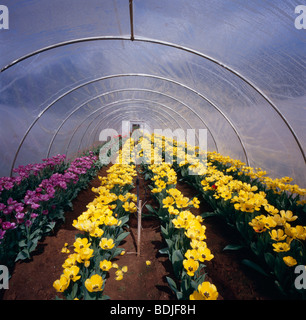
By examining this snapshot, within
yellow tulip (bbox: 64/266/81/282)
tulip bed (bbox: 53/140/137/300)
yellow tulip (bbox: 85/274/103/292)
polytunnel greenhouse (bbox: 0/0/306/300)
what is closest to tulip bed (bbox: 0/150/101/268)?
polytunnel greenhouse (bbox: 0/0/306/300)

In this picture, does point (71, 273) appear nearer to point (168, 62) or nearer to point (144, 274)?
point (144, 274)

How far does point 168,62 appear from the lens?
5168 mm

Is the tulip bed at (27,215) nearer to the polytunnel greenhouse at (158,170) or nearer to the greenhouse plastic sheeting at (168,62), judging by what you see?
the polytunnel greenhouse at (158,170)

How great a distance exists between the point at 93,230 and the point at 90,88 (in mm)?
5986

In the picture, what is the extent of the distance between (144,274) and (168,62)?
5.33 meters

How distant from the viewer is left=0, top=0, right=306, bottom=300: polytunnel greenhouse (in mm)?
1854

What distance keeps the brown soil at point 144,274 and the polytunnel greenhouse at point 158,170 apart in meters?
0.01

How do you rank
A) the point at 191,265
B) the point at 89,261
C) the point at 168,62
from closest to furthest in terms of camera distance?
the point at 191,265 < the point at 89,261 < the point at 168,62

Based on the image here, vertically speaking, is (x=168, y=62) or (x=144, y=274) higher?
(x=168, y=62)

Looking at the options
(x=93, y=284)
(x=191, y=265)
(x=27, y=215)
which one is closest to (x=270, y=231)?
(x=191, y=265)

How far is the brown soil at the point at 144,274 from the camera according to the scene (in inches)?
73.5

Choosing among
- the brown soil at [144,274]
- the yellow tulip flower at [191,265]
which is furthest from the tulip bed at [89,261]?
the yellow tulip flower at [191,265]
